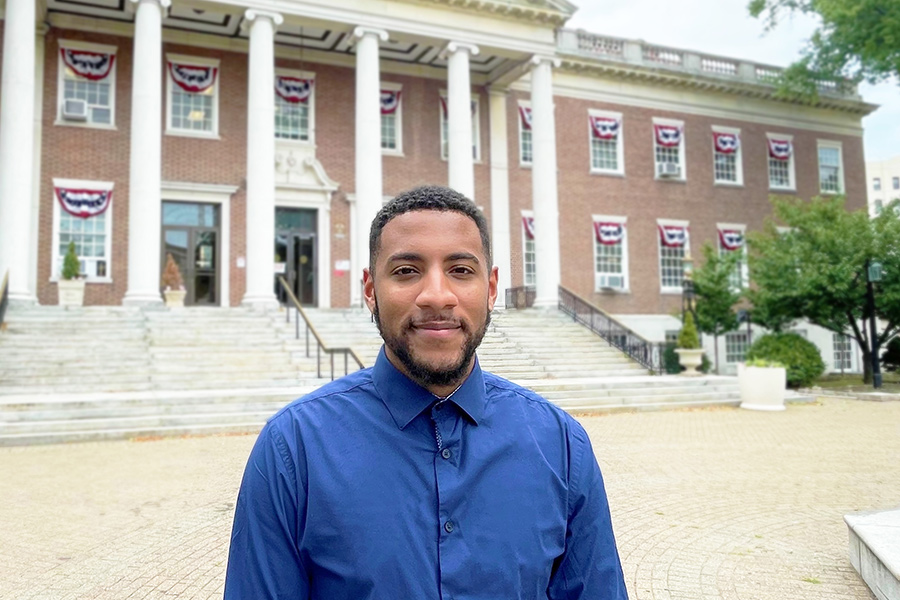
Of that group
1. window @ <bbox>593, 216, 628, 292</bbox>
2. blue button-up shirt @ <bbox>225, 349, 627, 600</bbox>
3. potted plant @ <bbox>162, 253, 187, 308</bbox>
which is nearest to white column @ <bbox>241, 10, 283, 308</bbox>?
potted plant @ <bbox>162, 253, 187, 308</bbox>

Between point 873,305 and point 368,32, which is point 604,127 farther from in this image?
point 873,305

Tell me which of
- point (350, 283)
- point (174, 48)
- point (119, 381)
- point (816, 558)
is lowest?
point (816, 558)

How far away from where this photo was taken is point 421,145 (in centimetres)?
2475

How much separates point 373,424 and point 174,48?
2296cm

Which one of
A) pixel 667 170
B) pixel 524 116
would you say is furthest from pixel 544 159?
pixel 667 170

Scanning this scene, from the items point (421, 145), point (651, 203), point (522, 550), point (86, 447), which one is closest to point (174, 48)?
point (421, 145)

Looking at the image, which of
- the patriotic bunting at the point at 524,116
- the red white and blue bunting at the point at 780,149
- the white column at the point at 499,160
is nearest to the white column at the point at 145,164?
the white column at the point at 499,160

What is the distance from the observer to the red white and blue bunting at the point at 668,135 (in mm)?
28344

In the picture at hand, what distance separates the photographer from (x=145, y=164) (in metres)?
17.6

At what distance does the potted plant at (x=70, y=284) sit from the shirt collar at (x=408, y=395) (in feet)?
62.9

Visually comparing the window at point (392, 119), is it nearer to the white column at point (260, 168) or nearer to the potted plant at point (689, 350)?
the white column at point (260, 168)

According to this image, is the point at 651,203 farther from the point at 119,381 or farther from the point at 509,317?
the point at 509,317

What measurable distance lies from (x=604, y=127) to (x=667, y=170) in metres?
3.14

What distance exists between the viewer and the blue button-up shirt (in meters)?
1.60
